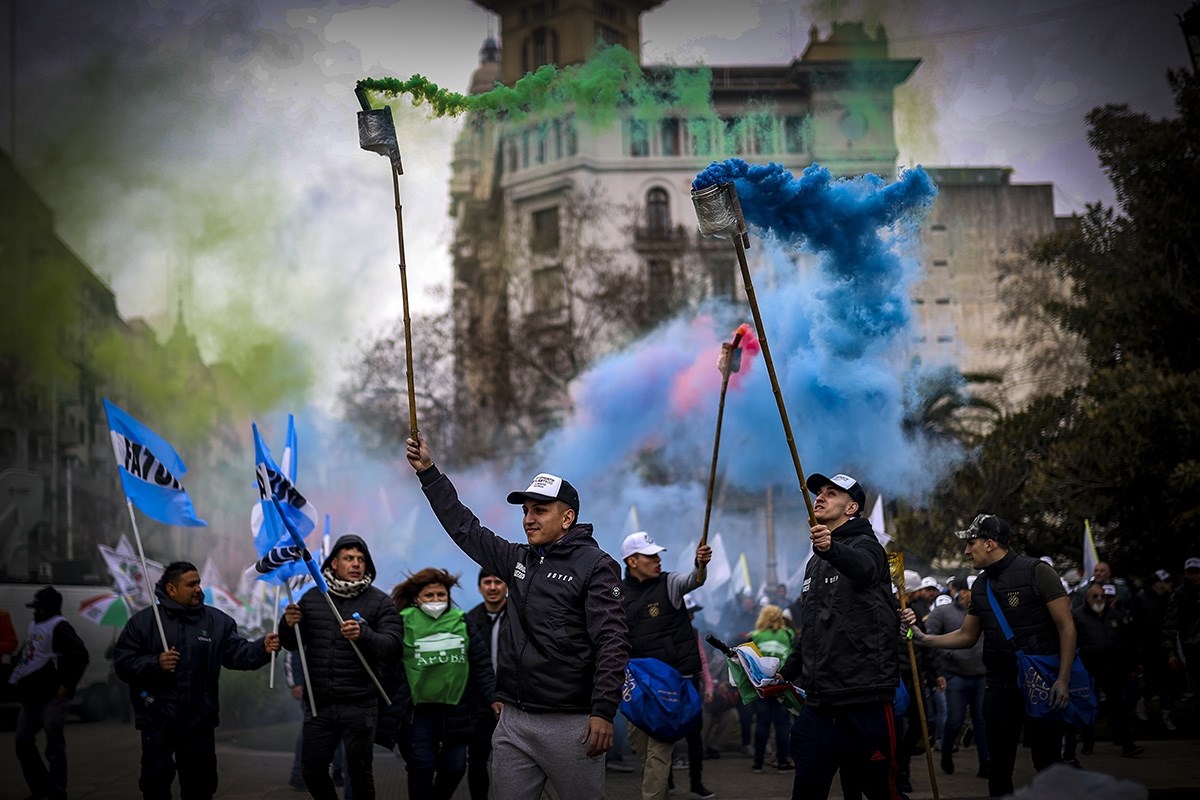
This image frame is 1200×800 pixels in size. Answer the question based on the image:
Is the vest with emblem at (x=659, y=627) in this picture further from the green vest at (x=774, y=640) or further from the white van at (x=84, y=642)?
the white van at (x=84, y=642)

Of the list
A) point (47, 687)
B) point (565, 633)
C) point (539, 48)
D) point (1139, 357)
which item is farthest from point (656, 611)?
point (539, 48)

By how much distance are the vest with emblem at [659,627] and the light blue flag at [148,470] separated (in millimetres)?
3093

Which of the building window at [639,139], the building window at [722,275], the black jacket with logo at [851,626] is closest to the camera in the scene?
the black jacket with logo at [851,626]

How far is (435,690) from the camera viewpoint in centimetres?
821

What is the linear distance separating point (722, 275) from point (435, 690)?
26431mm

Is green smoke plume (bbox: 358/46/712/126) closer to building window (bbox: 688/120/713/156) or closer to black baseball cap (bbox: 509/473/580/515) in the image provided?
building window (bbox: 688/120/713/156)

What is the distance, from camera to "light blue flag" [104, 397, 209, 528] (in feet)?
26.9

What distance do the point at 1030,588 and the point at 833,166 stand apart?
41.6 feet

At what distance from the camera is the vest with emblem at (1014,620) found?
7.25 metres

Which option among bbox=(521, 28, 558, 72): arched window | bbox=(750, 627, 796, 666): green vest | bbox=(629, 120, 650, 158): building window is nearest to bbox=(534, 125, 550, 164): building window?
bbox=(521, 28, 558, 72): arched window

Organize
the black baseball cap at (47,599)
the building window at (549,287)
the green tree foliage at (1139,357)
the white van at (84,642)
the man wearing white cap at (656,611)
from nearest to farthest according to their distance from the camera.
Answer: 1. the man wearing white cap at (656,611)
2. the black baseball cap at (47,599)
3. the white van at (84,642)
4. the green tree foliage at (1139,357)
5. the building window at (549,287)

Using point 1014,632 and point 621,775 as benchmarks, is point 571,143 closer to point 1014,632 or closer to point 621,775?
point 621,775

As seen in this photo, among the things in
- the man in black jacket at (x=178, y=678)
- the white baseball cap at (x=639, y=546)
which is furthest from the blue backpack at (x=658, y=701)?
the man in black jacket at (x=178, y=678)

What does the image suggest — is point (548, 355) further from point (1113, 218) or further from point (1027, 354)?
point (1113, 218)
